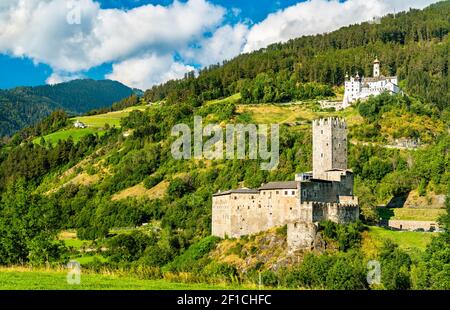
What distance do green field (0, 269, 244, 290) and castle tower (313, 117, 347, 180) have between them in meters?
49.4

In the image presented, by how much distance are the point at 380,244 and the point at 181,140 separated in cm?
7248

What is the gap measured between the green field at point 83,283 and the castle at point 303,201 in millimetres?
40216

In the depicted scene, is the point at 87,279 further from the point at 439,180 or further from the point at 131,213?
the point at 131,213

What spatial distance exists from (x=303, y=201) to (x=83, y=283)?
1720 inches

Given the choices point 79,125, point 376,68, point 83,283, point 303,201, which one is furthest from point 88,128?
point 83,283

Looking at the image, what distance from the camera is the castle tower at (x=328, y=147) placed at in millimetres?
67688

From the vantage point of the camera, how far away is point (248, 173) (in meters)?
92.2

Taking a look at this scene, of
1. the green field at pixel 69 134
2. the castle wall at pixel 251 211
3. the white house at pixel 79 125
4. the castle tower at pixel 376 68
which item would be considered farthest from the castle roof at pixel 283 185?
the white house at pixel 79 125

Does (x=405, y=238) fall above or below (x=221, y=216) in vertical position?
below

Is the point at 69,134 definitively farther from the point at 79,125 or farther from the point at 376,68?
the point at 376,68

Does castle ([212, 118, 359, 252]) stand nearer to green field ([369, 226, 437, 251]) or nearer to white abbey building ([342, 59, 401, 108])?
green field ([369, 226, 437, 251])

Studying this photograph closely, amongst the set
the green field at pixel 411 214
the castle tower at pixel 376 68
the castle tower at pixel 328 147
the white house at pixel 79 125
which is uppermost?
the castle tower at pixel 376 68

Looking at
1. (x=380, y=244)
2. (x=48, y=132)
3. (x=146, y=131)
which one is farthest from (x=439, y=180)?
(x=48, y=132)

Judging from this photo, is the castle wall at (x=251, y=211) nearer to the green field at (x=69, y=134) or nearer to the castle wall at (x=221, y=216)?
the castle wall at (x=221, y=216)
